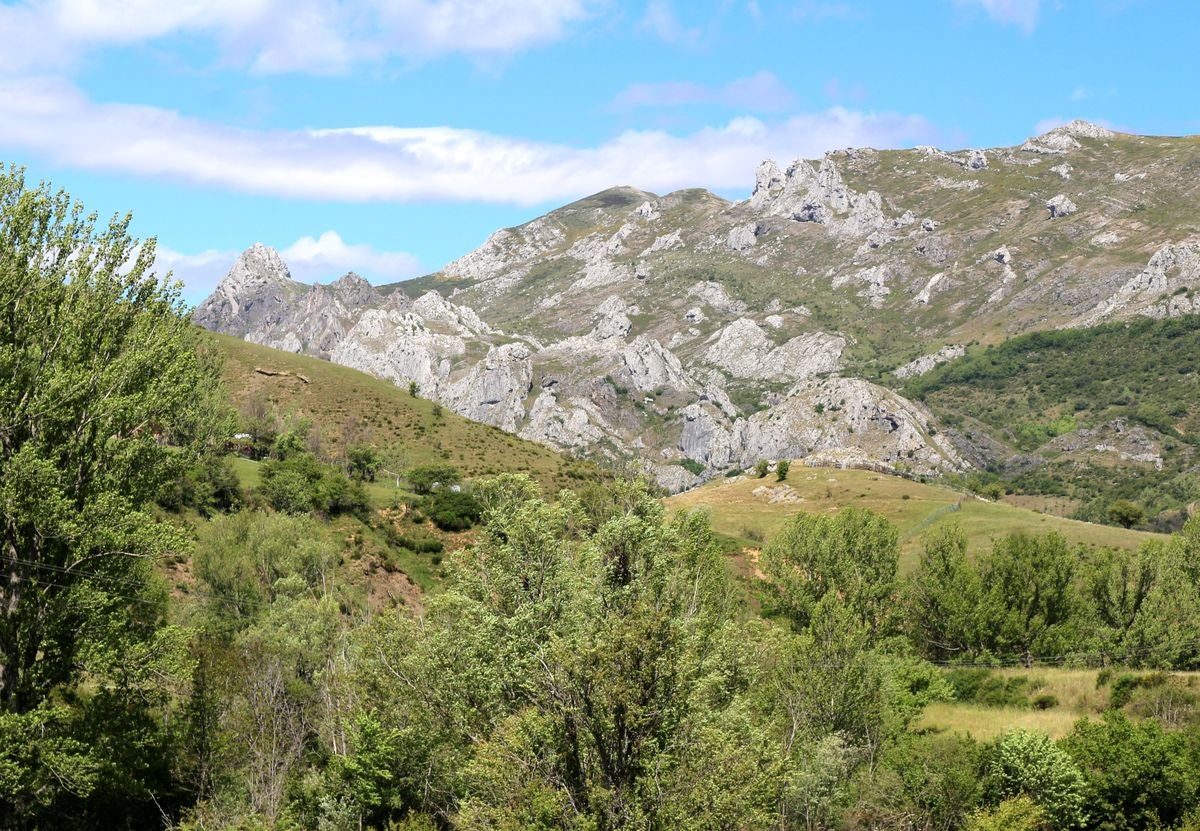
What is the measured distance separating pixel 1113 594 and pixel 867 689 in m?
36.2

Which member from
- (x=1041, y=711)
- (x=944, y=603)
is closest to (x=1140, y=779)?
(x=1041, y=711)

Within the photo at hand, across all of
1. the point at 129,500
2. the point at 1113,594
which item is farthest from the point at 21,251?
the point at 1113,594

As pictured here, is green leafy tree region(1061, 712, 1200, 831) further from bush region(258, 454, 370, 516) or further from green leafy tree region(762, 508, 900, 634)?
bush region(258, 454, 370, 516)

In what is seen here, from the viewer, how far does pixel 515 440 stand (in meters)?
162

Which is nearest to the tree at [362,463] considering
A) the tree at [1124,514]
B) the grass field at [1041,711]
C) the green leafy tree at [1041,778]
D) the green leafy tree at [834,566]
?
the green leafy tree at [834,566]

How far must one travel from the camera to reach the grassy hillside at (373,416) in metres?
A: 138

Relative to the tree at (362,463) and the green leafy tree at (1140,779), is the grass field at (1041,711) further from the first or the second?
the tree at (362,463)

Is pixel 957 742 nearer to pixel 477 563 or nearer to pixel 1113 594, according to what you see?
pixel 477 563

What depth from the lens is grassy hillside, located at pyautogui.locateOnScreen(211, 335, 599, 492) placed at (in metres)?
138

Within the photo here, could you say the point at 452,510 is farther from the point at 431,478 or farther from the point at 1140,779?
the point at 1140,779

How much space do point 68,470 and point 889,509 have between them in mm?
123957

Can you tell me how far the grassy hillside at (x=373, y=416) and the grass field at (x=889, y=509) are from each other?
85.4 feet

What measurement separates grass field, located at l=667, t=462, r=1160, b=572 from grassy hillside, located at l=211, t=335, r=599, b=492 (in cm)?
2603

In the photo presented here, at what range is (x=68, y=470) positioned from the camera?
2847cm
